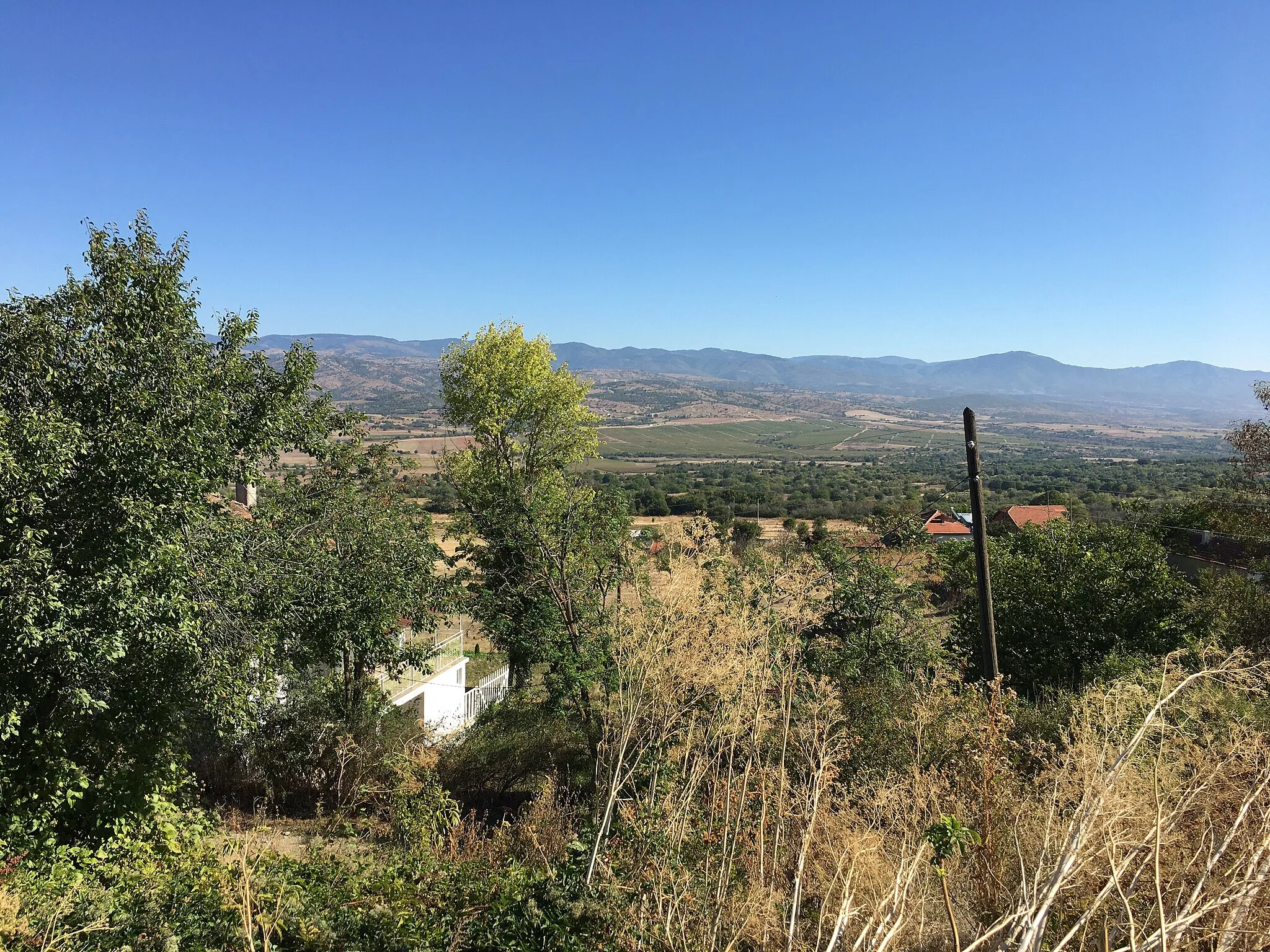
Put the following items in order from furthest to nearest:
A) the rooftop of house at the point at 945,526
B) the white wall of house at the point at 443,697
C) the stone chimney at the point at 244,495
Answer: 1. the rooftop of house at the point at 945,526
2. the white wall of house at the point at 443,697
3. the stone chimney at the point at 244,495

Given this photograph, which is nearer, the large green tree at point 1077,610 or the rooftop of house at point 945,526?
the large green tree at point 1077,610

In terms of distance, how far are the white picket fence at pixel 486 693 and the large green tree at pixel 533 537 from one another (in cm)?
461

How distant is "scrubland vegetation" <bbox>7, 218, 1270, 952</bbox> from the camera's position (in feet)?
13.5

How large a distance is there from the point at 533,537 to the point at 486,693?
924 centimetres

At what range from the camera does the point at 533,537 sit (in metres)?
10.2

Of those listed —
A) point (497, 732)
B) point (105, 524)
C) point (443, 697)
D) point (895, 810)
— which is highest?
point (105, 524)

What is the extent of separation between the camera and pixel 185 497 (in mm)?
6457

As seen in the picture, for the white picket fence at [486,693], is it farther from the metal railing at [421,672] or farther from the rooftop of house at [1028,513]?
the rooftop of house at [1028,513]

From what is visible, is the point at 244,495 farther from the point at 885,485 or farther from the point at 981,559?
the point at 885,485

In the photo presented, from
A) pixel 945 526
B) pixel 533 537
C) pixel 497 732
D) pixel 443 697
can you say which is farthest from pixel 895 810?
pixel 945 526

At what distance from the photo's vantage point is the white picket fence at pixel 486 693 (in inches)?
670

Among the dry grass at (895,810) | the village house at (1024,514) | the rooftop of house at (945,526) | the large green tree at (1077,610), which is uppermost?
the dry grass at (895,810)

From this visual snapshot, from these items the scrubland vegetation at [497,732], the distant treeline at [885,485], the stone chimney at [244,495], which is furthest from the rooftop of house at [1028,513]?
the stone chimney at [244,495]

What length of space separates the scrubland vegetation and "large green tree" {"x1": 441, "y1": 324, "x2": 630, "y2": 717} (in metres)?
0.08
